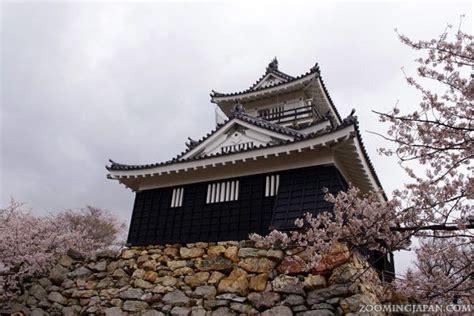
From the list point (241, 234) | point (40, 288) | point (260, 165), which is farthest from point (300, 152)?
point (40, 288)

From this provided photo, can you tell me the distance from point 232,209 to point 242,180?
0.79m

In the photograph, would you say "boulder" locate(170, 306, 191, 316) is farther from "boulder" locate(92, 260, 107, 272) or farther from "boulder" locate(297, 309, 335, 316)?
"boulder" locate(92, 260, 107, 272)

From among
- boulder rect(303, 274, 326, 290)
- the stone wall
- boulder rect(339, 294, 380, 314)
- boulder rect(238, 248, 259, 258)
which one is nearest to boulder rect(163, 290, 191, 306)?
the stone wall

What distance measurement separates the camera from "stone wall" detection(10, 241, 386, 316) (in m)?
6.90

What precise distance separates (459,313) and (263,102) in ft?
39.8

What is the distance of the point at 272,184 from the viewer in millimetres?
9062

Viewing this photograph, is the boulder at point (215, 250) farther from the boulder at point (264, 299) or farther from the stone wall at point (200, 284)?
the boulder at point (264, 299)

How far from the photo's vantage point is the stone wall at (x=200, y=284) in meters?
6.90

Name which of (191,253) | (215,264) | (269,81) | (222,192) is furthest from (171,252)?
(269,81)

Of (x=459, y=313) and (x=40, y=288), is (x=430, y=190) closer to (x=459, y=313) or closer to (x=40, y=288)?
(x=459, y=313)

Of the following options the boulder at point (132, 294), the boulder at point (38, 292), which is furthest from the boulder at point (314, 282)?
the boulder at point (38, 292)

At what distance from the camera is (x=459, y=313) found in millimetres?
3691

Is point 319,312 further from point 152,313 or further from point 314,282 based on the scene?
point 152,313

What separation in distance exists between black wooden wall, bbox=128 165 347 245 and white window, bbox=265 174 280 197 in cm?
10
